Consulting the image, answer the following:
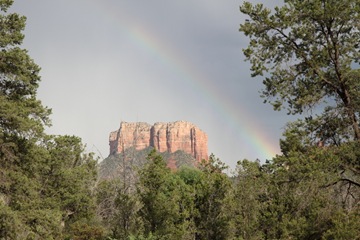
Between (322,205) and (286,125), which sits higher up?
(286,125)

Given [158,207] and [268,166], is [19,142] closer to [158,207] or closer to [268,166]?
[158,207]

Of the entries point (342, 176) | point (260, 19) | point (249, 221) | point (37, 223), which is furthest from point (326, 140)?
point (37, 223)

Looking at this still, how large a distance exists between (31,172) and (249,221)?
1079 cm

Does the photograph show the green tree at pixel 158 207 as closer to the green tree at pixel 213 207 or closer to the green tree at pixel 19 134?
the green tree at pixel 213 207

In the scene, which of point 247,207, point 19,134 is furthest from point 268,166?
point 19,134

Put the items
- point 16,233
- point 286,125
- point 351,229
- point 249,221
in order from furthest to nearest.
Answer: point 249,221, point 16,233, point 286,125, point 351,229

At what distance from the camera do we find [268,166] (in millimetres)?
14320

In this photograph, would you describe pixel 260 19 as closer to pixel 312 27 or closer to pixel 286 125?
pixel 312 27

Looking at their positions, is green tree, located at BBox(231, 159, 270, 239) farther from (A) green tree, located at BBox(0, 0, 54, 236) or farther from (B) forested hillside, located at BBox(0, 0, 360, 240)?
(A) green tree, located at BBox(0, 0, 54, 236)

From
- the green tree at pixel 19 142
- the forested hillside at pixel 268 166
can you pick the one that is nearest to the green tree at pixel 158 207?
the forested hillside at pixel 268 166

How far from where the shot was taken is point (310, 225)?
1366cm

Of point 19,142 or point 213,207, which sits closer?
point 19,142

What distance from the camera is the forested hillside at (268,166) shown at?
12109mm

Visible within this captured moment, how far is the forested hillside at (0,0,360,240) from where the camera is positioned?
477 inches
